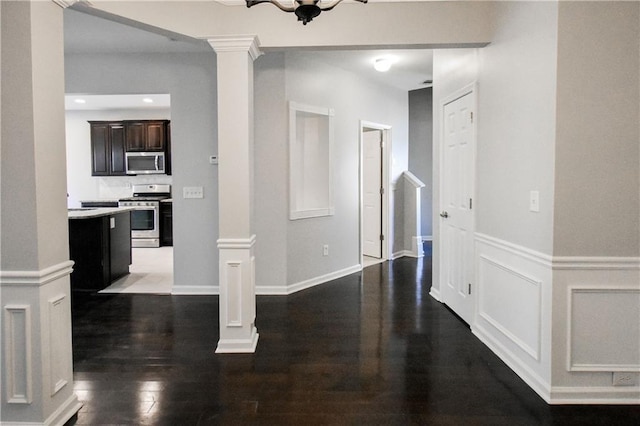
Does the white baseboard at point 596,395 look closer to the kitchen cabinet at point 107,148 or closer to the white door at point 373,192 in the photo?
the white door at point 373,192

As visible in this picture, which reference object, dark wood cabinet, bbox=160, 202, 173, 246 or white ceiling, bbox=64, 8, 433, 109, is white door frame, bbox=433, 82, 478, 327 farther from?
dark wood cabinet, bbox=160, 202, 173, 246

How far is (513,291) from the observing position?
9.09 feet

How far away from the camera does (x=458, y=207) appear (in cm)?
384

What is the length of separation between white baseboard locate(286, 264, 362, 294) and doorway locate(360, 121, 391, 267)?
32.8 inches

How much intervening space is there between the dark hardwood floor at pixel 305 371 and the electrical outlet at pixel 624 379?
5.0 inches

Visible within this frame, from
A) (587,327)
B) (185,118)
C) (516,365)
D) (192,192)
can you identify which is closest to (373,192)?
(192,192)

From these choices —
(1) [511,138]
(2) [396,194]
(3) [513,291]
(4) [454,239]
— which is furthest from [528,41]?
(2) [396,194]

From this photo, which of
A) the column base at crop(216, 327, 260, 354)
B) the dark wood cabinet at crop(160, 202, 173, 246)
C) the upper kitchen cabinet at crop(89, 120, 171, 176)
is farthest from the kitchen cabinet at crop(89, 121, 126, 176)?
the column base at crop(216, 327, 260, 354)

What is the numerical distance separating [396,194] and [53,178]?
18.2 feet

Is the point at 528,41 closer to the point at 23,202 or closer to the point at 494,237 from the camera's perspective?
the point at 494,237

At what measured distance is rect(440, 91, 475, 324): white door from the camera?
3.58 meters

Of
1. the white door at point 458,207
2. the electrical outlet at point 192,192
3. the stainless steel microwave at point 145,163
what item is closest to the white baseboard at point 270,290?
the electrical outlet at point 192,192

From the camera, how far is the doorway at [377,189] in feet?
21.9

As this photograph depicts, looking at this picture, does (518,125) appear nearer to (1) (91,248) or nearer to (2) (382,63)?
(2) (382,63)
